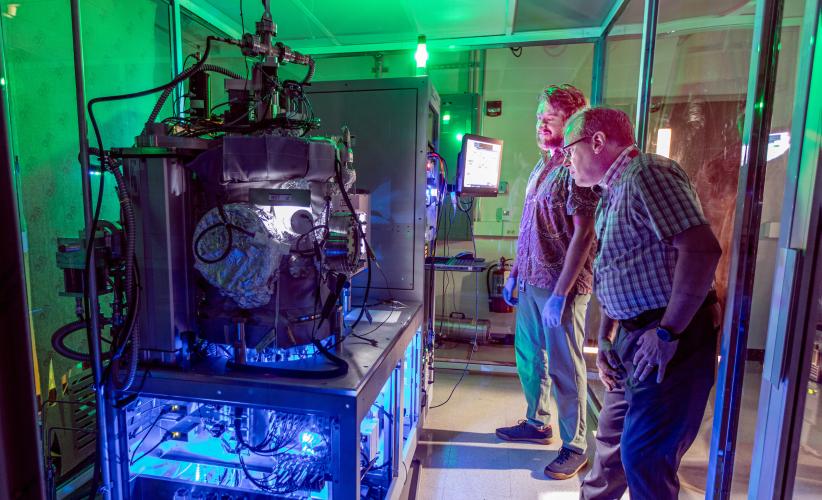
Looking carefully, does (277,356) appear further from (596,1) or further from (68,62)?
(596,1)

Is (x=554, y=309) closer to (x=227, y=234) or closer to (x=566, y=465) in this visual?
Answer: (x=566, y=465)

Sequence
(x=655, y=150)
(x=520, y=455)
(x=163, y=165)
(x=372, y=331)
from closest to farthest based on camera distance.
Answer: (x=163, y=165) < (x=372, y=331) < (x=520, y=455) < (x=655, y=150)

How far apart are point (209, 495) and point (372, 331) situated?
0.74 m

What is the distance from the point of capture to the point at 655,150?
2371mm

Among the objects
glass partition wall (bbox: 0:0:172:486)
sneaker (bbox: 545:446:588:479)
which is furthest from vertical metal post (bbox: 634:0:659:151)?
glass partition wall (bbox: 0:0:172:486)

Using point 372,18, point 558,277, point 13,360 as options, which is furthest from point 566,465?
point 372,18

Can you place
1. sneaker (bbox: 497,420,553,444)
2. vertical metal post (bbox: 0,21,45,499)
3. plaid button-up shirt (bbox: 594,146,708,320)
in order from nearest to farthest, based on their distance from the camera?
1. vertical metal post (bbox: 0,21,45,499)
2. plaid button-up shirt (bbox: 594,146,708,320)
3. sneaker (bbox: 497,420,553,444)

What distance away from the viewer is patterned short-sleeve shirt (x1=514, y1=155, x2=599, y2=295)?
1.93m

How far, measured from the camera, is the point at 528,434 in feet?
7.61

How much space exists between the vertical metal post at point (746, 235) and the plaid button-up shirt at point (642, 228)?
212 mm

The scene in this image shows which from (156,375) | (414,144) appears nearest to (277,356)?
(156,375)

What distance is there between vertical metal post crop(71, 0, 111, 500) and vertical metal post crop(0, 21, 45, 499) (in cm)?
51

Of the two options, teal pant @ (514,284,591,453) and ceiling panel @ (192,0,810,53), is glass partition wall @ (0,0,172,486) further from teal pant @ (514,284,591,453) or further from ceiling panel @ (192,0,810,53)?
teal pant @ (514,284,591,453)

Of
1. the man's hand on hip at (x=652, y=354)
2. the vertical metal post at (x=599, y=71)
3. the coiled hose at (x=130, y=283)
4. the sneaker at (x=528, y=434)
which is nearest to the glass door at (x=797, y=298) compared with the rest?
the man's hand on hip at (x=652, y=354)
